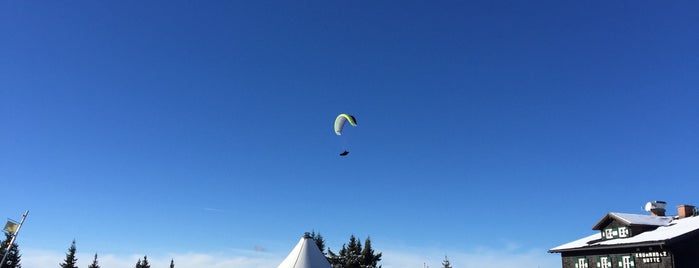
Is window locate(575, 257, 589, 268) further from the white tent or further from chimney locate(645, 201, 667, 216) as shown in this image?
the white tent

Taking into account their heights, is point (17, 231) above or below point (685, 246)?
below

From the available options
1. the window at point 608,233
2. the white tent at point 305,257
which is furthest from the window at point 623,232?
the white tent at point 305,257

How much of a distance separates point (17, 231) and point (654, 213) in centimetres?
4226

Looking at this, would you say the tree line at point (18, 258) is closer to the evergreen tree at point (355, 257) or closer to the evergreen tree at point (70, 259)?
the evergreen tree at point (70, 259)

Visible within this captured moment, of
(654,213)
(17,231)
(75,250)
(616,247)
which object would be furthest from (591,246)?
(75,250)

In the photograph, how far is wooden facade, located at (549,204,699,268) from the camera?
2875 centimetres

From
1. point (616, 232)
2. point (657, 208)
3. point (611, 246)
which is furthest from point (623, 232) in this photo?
point (657, 208)

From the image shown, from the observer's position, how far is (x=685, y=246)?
96.2ft

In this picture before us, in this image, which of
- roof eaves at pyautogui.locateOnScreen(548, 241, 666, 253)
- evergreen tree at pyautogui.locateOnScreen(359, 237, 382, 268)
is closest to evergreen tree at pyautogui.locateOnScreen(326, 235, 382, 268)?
evergreen tree at pyautogui.locateOnScreen(359, 237, 382, 268)

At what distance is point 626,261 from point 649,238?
2.49m

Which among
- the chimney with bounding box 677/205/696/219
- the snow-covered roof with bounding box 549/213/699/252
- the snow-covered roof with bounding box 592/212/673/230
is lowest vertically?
the snow-covered roof with bounding box 549/213/699/252

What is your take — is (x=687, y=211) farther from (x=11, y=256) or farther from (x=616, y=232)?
(x=11, y=256)

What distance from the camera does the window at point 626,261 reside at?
31.0 m

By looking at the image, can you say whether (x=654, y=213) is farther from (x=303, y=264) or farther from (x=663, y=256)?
(x=303, y=264)
